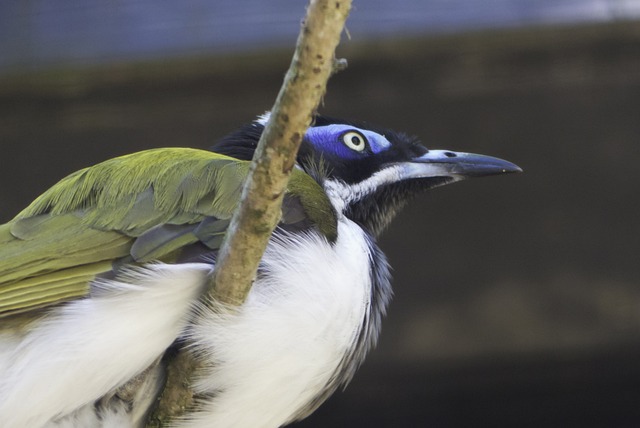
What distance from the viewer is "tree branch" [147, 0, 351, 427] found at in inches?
86.9

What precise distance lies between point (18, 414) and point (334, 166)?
1297mm

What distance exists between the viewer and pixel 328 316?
3018mm

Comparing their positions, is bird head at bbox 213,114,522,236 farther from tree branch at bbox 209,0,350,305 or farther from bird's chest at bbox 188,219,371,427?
tree branch at bbox 209,0,350,305

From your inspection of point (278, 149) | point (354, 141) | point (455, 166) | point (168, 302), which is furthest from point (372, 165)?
point (278, 149)

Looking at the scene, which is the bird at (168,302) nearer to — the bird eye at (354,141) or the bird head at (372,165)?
the bird head at (372,165)

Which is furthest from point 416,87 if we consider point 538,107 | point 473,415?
point 473,415

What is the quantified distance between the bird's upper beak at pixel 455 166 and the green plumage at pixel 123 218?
480 millimetres

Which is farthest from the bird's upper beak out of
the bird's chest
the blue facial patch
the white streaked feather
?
the white streaked feather

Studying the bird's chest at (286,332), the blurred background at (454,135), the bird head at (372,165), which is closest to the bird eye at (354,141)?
the bird head at (372,165)

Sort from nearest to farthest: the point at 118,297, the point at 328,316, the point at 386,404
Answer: the point at 118,297
the point at 328,316
the point at 386,404

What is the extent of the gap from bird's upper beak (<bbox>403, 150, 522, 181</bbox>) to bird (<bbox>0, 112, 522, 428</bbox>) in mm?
403

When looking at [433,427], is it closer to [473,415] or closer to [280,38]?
[473,415]

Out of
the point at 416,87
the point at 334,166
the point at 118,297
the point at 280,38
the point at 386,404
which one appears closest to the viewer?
the point at 118,297

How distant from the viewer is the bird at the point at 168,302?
9.30 ft
